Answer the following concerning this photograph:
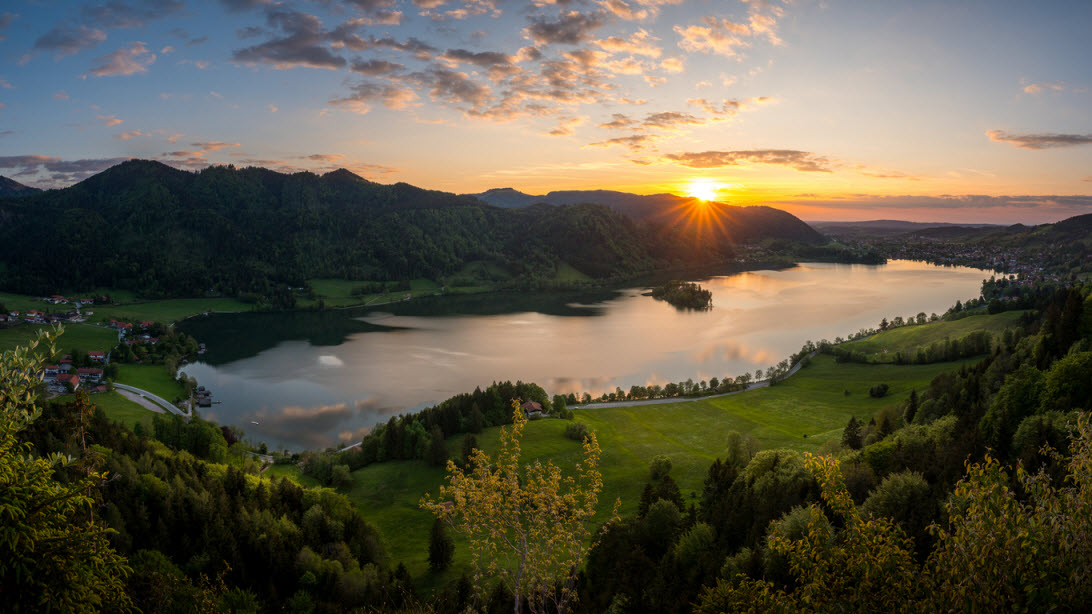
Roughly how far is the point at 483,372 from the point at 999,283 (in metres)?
167

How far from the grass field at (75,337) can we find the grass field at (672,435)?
272 ft

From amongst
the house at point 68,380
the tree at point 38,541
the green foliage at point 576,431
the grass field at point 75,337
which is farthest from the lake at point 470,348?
the tree at point 38,541

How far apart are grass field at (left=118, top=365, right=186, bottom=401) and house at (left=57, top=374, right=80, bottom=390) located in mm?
5153

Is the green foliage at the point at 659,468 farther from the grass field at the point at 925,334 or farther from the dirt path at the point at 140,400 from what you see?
the dirt path at the point at 140,400

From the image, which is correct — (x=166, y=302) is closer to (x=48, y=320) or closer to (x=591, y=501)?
(x=48, y=320)

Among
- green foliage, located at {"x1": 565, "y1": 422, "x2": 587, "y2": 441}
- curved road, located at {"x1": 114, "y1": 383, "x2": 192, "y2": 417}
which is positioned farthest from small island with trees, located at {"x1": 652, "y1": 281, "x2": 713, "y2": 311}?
curved road, located at {"x1": 114, "y1": 383, "x2": 192, "y2": 417}

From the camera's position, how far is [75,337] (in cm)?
10775

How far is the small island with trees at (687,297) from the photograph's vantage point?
16138 cm

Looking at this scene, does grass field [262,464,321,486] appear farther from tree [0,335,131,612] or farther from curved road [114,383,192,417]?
tree [0,335,131,612]

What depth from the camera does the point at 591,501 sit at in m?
13.4

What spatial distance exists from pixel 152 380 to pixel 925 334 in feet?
433

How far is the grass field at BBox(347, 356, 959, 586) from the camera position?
1807 inches

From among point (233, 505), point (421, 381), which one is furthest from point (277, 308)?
point (233, 505)

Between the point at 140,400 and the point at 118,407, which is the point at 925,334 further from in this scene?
the point at 140,400
